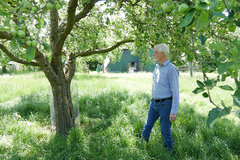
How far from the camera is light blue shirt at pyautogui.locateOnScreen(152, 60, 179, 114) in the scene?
3.13 metres

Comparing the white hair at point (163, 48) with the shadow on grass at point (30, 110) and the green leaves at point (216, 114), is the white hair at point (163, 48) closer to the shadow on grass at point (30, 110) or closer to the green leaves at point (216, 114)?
the green leaves at point (216, 114)

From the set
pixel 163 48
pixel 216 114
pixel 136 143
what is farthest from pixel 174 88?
pixel 216 114

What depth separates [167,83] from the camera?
3.26 m

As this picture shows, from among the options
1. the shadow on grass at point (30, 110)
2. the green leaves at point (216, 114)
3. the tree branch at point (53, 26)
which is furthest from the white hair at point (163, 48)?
the shadow on grass at point (30, 110)

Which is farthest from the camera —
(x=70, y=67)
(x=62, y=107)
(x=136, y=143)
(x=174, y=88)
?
(x=70, y=67)

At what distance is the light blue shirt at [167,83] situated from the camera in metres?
3.13

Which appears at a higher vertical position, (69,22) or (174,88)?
(69,22)

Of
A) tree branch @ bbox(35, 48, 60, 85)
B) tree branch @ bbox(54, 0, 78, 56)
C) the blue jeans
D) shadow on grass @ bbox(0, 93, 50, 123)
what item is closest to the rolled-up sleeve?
the blue jeans

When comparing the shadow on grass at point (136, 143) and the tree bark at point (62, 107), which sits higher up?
the tree bark at point (62, 107)

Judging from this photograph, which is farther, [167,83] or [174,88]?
[167,83]

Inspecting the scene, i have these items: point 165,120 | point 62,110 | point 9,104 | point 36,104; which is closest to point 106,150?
point 165,120

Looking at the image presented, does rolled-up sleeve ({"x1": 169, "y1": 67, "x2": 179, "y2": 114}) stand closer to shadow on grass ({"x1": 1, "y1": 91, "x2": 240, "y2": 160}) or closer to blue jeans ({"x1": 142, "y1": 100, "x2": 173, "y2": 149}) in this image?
blue jeans ({"x1": 142, "y1": 100, "x2": 173, "y2": 149})

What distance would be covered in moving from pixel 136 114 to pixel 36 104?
358 centimetres

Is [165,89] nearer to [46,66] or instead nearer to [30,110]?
[46,66]
